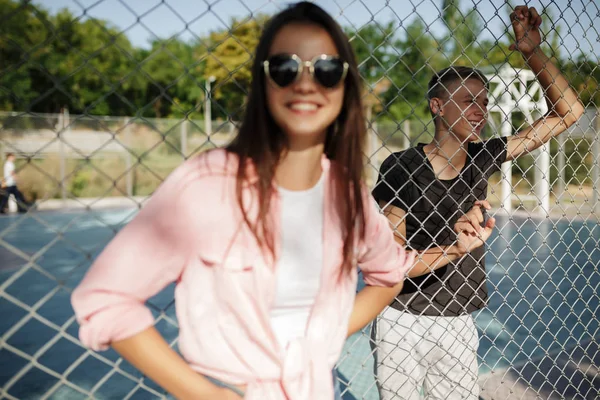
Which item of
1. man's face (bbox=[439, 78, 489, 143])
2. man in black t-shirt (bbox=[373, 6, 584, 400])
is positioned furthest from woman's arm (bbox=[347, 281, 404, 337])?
man's face (bbox=[439, 78, 489, 143])

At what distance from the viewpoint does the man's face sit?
1.98m

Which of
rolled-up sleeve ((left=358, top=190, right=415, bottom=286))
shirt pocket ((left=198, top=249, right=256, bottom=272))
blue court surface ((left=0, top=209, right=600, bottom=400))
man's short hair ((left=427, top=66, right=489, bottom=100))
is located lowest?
blue court surface ((left=0, top=209, right=600, bottom=400))

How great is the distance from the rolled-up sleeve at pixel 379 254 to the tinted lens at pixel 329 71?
324 millimetres

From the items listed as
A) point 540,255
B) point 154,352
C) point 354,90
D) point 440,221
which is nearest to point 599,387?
point 440,221

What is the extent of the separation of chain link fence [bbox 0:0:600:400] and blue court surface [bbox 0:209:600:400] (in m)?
0.02

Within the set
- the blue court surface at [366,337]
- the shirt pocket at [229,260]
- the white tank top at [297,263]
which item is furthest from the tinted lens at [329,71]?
the blue court surface at [366,337]

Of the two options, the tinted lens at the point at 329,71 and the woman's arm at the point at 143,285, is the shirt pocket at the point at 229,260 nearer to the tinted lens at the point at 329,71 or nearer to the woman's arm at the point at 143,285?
the woman's arm at the point at 143,285

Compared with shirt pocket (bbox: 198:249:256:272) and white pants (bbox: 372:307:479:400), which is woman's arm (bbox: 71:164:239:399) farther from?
white pants (bbox: 372:307:479:400)

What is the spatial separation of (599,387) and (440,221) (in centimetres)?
188

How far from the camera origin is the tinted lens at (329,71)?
97 centimetres

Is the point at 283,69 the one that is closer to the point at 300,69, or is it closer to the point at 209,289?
the point at 300,69

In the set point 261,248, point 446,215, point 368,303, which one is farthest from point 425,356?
point 261,248

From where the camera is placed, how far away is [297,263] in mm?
1030

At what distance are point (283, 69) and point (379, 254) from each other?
546 mm
